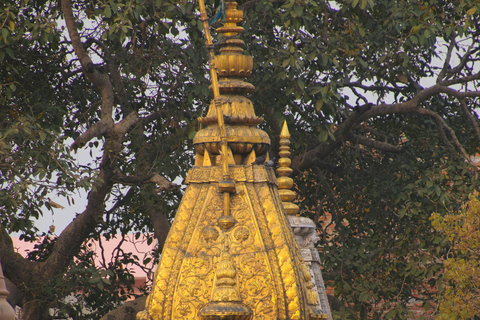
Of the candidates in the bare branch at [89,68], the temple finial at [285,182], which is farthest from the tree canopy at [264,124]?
the temple finial at [285,182]

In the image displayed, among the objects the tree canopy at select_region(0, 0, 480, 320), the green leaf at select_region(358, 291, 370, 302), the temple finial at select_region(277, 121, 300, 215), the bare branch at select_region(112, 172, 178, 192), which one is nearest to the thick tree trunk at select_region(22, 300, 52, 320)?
the tree canopy at select_region(0, 0, 480, 320)

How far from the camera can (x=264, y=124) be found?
29.4 feet

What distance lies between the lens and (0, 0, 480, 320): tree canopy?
7.58 m

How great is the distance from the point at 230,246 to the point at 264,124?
5802mm

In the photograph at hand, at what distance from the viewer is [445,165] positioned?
8531mm

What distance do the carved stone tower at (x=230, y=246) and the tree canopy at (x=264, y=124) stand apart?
12.4 feet

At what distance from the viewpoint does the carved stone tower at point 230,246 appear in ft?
10.2

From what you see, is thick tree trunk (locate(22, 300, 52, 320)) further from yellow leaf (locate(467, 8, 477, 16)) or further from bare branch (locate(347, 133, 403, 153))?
yellow leaf (locate(467, 8, 477, 16))

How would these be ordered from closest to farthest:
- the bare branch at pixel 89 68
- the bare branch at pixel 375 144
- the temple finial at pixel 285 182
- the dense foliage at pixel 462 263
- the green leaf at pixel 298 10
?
the temple finial at pixel 285 182
the green leaf at pixel 298 10
the dense foliage at pixel 462 263
the bare branch at pixel 89 68
the bare branch at pixel 375 144

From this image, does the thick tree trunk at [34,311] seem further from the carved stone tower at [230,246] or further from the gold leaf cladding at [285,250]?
the gold leaf cladding at [285,250]

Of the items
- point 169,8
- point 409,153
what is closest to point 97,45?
point 169,8

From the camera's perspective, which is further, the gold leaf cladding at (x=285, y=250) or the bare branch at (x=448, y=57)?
the bare branch at (x=448, y=57)

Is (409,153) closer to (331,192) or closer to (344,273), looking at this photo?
(331,192)

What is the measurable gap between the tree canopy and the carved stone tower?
3.77 m
